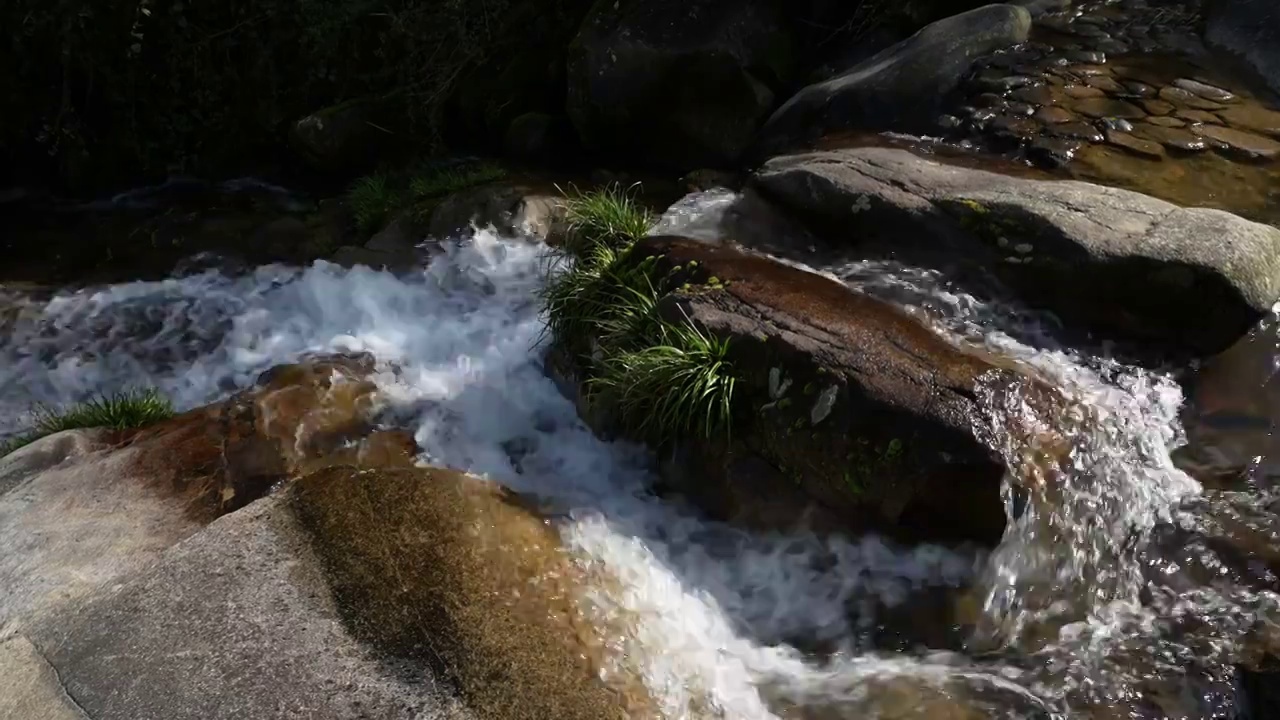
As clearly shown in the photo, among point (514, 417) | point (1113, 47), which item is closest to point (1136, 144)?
point (1113, 47)

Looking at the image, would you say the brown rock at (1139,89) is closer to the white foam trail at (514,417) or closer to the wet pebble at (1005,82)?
the wet pebble at (1005,82)

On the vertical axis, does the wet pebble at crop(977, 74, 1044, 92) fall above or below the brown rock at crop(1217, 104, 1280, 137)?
below

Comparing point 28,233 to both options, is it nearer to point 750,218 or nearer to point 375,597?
point 750,218

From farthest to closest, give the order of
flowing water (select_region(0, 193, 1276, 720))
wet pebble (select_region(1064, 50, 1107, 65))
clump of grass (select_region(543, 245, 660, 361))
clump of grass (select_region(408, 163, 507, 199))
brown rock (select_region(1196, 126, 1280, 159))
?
clump of grass (select_region(408, 163, 507, 199)), wet pebble (select_region(1064, 50, 1107, 65)), brown rock (select_region(1196, 126, 1280, 159)), clump of grass (select_region(543, 245, 660, 361)), flowing water (select_region(0, 193, 1276, 720))

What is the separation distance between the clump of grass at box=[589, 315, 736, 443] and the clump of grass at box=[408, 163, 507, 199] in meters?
4.25

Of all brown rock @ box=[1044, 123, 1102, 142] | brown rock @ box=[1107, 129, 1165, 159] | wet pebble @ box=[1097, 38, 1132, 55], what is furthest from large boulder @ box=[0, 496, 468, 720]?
wet pebble @ box=[1097, 38, 1132, 55]

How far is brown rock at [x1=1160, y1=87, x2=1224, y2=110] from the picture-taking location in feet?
24.2

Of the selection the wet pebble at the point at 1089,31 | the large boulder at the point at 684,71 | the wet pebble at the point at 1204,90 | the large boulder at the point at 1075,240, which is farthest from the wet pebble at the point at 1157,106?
the large boulder at the point at 684,71

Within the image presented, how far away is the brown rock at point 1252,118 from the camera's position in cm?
714

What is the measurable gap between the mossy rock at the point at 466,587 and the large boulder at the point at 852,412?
1163 mm

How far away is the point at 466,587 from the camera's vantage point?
407 cm

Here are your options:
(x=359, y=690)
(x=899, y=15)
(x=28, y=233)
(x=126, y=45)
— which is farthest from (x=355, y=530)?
(x=126, y=45)

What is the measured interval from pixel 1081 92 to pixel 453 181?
17.7 feet

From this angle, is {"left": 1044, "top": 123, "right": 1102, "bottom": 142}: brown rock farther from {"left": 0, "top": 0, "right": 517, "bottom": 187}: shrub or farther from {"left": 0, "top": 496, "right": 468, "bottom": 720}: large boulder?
{"left": 0, "top": 0, "right": 517, "bottom": 187}: shrub
